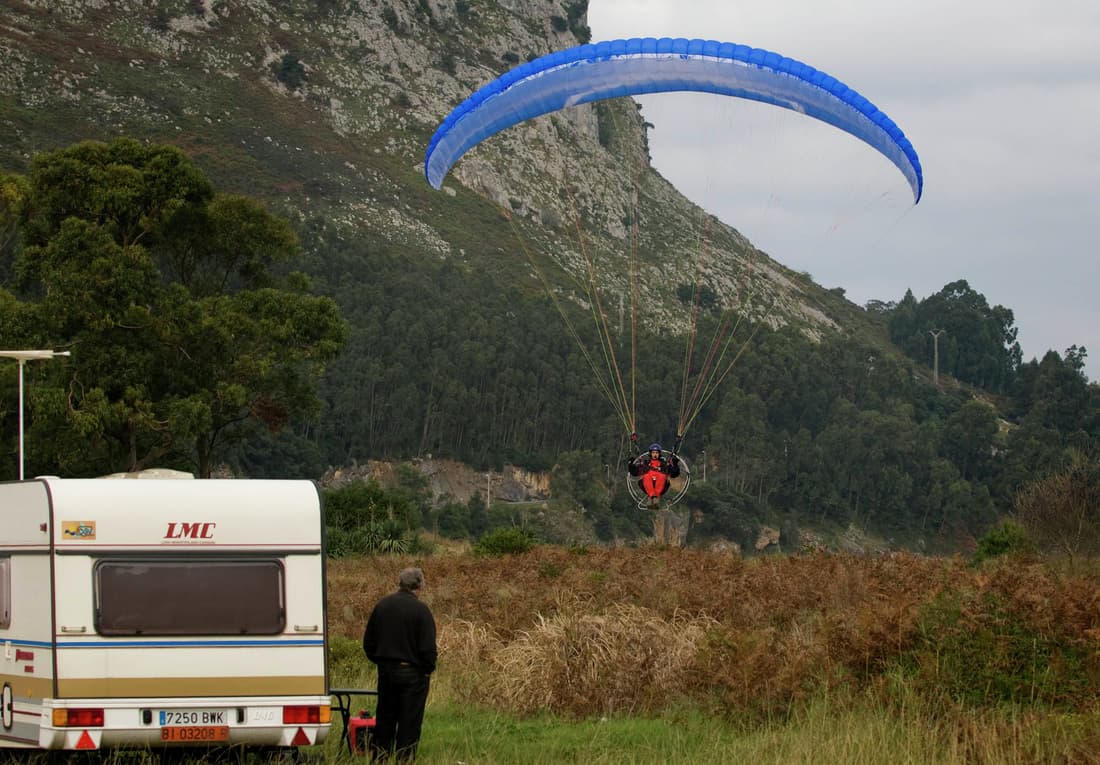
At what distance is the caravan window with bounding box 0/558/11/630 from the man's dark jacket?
8.72 ft

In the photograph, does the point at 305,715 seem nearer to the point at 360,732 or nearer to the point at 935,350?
the point at 360,732

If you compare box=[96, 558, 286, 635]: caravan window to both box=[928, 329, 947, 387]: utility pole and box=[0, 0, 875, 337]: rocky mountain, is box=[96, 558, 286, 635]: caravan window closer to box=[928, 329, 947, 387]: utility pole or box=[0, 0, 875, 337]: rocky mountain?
box=[0, 0, 875, 337]: rocky mountain

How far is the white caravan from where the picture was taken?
9539 mm

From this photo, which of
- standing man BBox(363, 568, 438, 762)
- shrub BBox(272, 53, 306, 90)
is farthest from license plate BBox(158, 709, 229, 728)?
shrub BBox(272, 53, 306, 90)

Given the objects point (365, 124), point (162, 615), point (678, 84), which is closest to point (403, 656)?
point (162, 615)

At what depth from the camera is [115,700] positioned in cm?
953

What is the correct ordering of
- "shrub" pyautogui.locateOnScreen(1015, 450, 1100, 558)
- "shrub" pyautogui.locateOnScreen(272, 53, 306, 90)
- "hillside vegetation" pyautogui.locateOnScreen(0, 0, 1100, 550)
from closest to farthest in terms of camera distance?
"shrub" pyautogui.locateOnScreen(1015, 450, 1100, 558)
"hillside vegetation" pyautogui.locateOnScreen(0, 0, 1100, 550)
"shrub" pyautogui.locateOnScreen(272, 53, 306, 90)

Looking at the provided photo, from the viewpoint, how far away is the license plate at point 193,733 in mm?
9594

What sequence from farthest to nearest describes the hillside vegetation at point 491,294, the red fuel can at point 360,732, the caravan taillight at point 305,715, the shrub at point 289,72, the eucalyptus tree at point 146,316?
the shrub at point 289,72 → the hillside vegetation at point 491,294 → the eucalyptus tree at point 146,316 → the red fuel can at point 360,732 → the caravan taillight at point 305,715

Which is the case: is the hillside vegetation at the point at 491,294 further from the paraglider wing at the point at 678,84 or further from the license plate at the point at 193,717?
the license plate at the point at 193,717

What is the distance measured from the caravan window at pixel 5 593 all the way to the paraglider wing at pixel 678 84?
11.5 m

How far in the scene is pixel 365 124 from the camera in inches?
4454

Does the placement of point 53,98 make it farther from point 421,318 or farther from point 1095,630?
point 1095,630

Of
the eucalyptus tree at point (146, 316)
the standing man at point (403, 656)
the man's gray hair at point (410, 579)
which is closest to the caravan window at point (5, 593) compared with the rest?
the standing man at point (403, 656)
